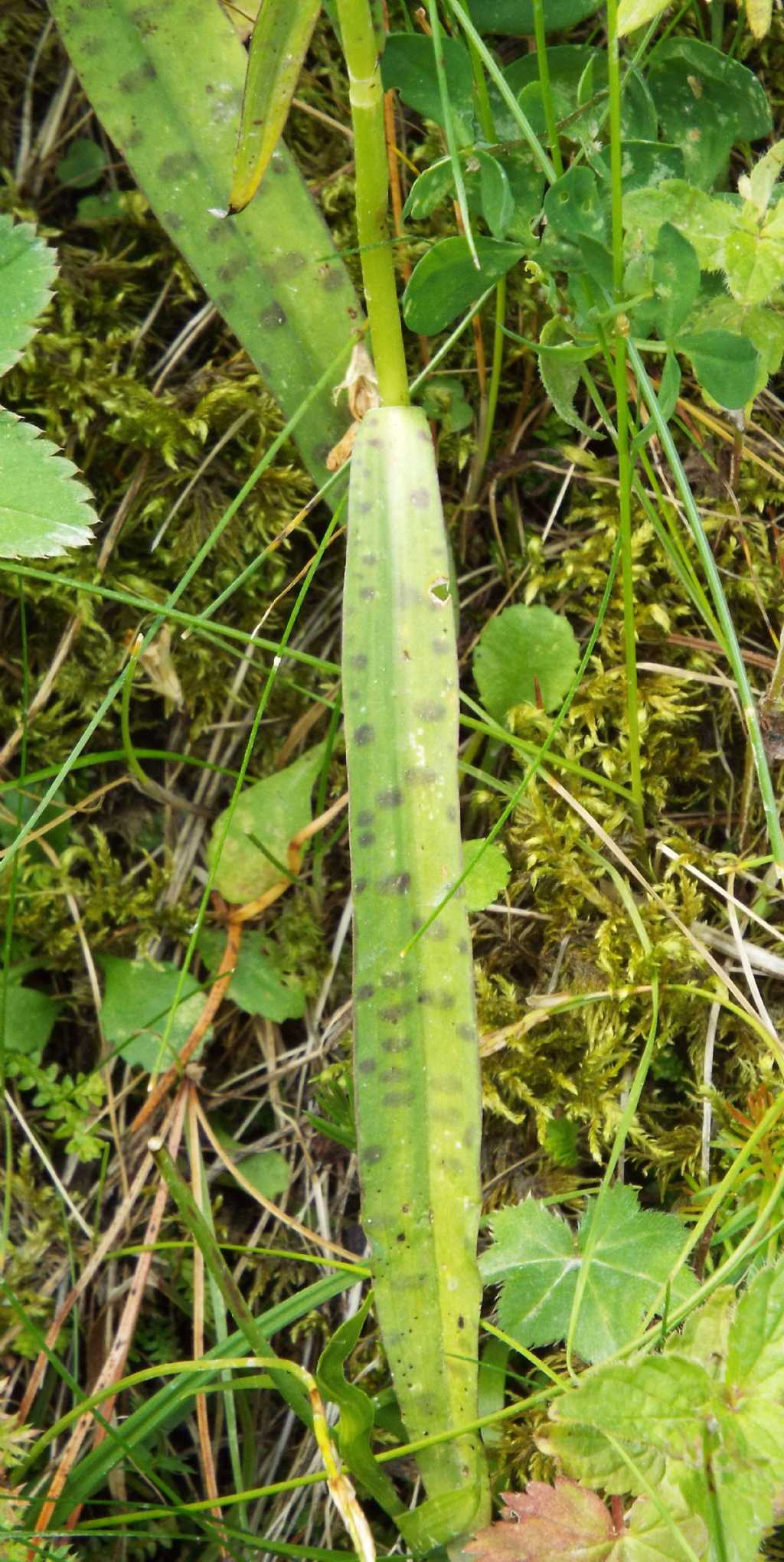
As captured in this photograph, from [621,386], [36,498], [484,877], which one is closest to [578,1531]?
[484,877]

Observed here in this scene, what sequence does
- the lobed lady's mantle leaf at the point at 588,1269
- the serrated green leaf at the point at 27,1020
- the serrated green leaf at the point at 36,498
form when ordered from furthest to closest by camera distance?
the serrated green leaf at the point at 27,1020 < the serrated green leaf at the point at 36,498 < the lobed lady's mantle leaf at the point at 588,1269

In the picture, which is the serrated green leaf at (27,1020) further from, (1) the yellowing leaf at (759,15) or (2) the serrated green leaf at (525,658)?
(1) the yellowing leaf at (759,15)

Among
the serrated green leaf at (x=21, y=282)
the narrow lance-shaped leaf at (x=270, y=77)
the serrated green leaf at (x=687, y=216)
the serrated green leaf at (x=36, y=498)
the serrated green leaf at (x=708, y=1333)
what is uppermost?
the narrow lance-shaped leaf at (x=270, y=77)

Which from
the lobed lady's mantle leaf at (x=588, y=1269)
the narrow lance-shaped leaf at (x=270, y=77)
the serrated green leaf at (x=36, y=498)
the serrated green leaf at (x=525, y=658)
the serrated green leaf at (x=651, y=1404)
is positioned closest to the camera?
the serrated green leaf at (x=651, y=1404)

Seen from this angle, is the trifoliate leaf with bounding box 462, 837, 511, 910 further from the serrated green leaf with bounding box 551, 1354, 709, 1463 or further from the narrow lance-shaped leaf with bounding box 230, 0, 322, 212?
the narrow lance-shaped leaf with bounding box 230, 0, 322, 212

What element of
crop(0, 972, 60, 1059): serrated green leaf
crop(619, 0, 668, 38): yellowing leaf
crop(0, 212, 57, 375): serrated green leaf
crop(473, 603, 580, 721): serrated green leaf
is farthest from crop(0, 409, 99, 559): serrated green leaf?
crop(619, 0, 668, 38): yellowing leaf

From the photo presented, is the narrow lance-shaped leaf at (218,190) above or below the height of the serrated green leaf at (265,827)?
above

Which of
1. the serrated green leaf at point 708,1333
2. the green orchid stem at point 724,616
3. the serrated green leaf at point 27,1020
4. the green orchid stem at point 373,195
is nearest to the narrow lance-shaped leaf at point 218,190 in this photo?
the green orchid stem at point 373,195

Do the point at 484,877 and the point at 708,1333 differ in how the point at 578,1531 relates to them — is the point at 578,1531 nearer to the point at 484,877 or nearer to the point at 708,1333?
the point at 708,1333
